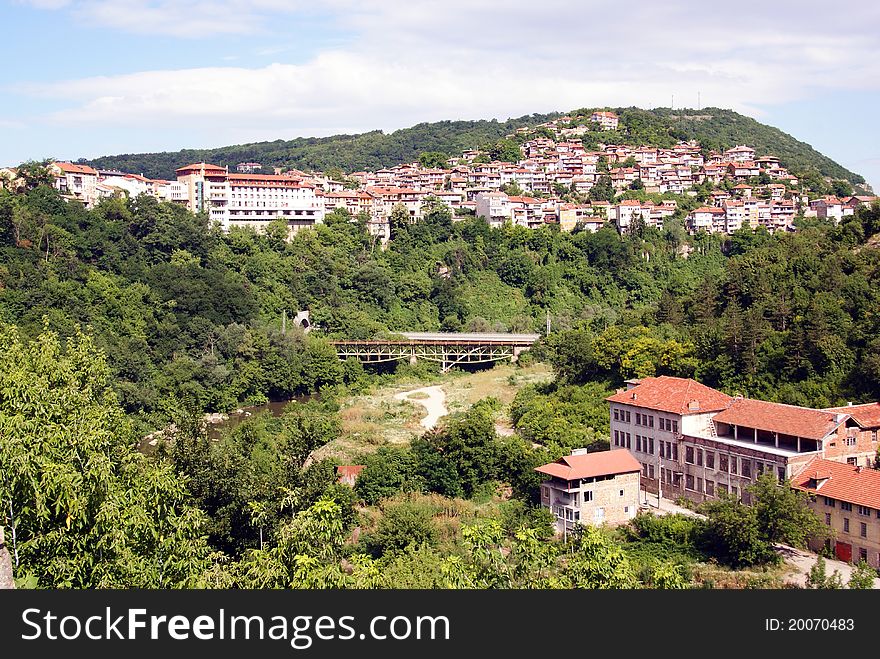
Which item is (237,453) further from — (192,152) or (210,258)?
(192,152)

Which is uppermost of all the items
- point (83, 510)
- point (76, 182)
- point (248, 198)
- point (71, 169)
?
point (71, 169)

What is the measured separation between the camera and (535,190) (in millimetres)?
65500

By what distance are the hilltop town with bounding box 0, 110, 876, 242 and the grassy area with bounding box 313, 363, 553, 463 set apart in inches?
687

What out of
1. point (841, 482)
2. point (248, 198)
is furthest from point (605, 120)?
point (841, 482)

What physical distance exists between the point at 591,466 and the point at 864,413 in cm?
576

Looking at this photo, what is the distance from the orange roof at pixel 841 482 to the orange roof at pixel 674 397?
3175mm

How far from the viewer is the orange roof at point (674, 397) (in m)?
21.9

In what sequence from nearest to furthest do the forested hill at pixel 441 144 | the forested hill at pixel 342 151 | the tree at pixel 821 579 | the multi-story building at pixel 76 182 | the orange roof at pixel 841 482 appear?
the tree at pixel 821 579
the orange roof at pixel 841 482
the multi-story building at pixel 76 182
the forested hill at pixel 441 144
the forested hill at pixel 342 151

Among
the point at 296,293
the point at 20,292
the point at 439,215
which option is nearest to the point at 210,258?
the point at 296,293

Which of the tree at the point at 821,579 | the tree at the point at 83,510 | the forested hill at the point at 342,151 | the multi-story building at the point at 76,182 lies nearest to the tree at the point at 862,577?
the tree at the point at 821,579

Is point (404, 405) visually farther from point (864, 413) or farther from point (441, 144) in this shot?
point (441, 144)

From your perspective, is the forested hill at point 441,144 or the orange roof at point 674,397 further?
the forested hill at point 441,144

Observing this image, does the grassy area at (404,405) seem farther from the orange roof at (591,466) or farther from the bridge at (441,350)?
the orange roof at (591,466)

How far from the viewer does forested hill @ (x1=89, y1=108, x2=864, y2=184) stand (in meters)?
85.2
